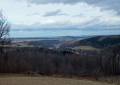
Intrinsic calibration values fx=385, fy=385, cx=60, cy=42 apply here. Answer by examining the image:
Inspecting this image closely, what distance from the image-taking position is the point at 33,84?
111 feet

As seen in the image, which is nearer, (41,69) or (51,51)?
(41,69)

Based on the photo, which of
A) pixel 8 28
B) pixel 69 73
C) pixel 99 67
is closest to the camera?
pixel 69 73

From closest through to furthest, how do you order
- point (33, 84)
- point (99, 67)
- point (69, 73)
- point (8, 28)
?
point (33, 84) < point (69, 73) < point (99, 67) < point (8, 28)

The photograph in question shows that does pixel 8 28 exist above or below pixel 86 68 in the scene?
above

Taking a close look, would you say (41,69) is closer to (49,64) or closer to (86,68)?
(49,64)

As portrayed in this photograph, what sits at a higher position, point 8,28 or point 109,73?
point 8,28

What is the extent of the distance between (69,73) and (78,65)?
618 cm

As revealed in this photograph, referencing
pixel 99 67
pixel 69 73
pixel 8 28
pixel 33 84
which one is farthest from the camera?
pixel 8 28

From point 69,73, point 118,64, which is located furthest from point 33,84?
point 118,64

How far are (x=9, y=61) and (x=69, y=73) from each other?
32.0ft

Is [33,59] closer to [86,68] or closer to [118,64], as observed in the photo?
[86,68]

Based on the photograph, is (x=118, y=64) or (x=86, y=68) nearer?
(x=118, y=64)

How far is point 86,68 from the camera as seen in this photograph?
202 feet

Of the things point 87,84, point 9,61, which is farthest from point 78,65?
point 87,84
